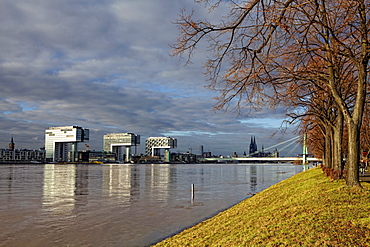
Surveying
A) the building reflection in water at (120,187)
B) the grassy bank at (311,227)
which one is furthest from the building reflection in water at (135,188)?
the grassy bank at (311,227)

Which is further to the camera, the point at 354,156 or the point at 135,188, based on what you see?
the point at 135,188

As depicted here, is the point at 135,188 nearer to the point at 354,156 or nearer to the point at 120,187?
the point at 120,187

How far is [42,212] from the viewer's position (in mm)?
21312

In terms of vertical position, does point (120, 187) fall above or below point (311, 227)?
below

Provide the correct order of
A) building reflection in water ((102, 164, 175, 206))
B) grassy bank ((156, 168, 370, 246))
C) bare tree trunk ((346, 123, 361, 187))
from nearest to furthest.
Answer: grassy bank ((156, 168, 370, 246)) → bare tree trunk ((346, 123, 361, 187)) → building reflection in water ((102, 164, 175, 206))

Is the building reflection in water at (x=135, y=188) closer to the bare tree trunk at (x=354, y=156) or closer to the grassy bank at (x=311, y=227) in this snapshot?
the grassy bank at (x=311, y=227)

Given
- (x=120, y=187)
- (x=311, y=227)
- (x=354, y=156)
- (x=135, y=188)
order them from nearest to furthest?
(x=311, y=227), (x=354, y=156), (x=135, y=188), (x=120, y=187)

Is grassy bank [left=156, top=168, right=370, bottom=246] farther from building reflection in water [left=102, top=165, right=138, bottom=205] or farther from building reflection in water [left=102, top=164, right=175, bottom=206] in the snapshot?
building reflection in water [left=102, top=165, right=138, bottom=205]

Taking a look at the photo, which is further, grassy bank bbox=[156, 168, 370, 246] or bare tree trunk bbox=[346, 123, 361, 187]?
bare tree trunk bbox=[346, 123, 361, 187]

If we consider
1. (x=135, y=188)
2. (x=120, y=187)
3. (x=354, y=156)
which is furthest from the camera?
(x=120, y=187)

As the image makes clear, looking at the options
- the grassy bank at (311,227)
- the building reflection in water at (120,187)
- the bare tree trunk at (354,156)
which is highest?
the bare tree trunk at (354,156)

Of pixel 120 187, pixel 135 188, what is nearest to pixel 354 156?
pixel 135 188

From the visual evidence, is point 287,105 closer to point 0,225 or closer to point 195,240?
point 195,240

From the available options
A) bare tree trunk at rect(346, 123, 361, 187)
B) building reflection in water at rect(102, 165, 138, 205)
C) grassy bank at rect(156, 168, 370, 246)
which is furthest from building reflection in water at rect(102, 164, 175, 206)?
bare tree trunk at rect(346, 123, 361, 187)
